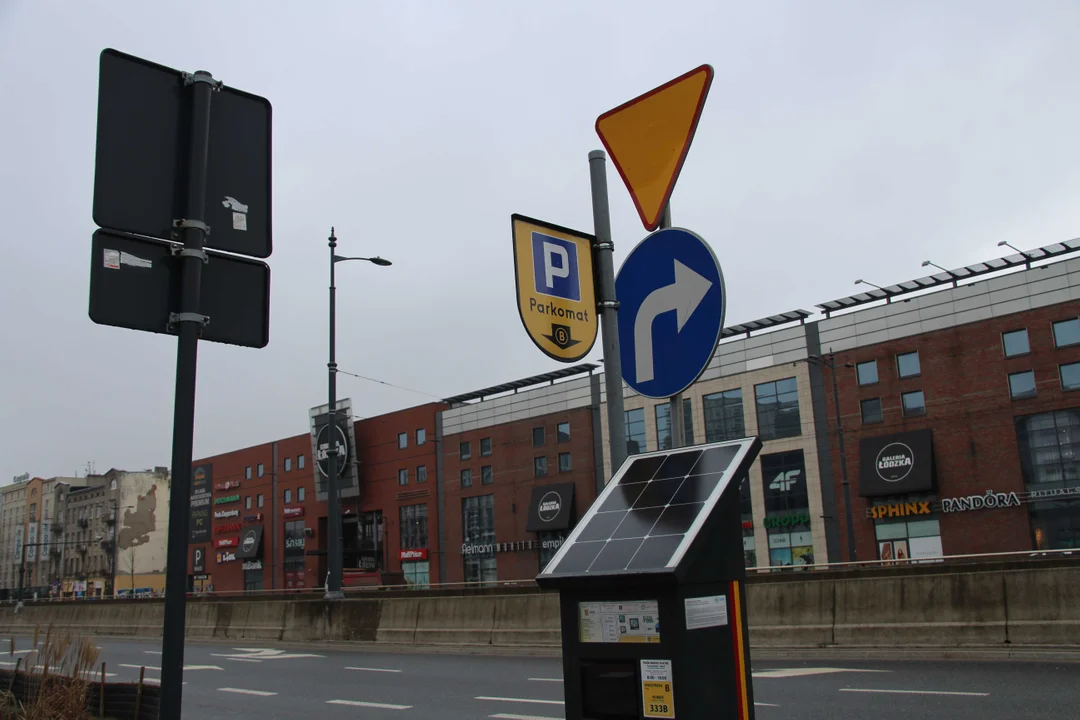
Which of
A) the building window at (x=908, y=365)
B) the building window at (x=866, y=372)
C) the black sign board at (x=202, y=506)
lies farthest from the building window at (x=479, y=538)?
the black sign board at (x=202, y=506)

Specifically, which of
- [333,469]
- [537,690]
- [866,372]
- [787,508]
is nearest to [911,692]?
[537,690]

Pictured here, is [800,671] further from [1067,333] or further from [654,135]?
[1067,333]

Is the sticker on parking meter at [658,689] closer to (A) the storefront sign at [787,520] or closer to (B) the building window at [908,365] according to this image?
(B) the building window at [908,365]

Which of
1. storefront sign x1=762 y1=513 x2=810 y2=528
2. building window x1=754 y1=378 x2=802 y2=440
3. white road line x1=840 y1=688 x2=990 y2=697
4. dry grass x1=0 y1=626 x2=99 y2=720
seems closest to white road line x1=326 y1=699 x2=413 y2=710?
dry grass x1=0 y1=626 x2=99 y2=720

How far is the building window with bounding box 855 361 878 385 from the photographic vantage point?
176 ft

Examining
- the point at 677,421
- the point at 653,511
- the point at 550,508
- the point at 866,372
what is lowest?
the point at 653,511

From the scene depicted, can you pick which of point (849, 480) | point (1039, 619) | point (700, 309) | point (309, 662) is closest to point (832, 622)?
point (1039, 619)

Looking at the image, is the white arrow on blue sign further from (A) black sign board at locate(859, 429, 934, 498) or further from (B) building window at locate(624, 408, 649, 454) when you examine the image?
(B) building window at locate(624, 408, 649, 454)

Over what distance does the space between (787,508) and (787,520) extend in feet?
2.48

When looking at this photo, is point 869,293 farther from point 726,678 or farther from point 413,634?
point 726,678

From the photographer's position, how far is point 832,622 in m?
16.6

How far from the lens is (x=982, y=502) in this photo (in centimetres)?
4778

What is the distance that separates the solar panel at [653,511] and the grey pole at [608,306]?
0.55 m

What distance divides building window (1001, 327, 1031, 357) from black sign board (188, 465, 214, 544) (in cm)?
7864
